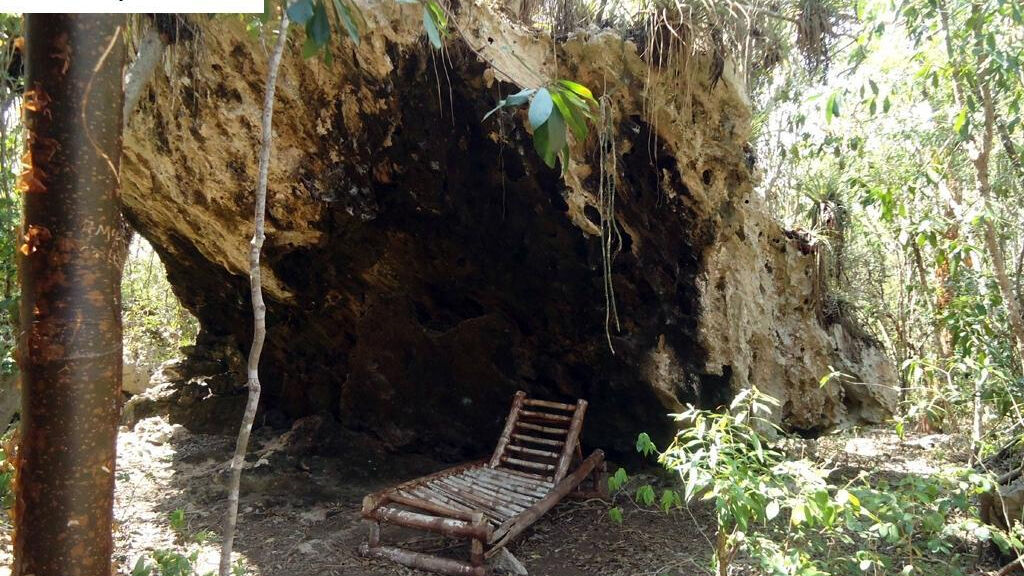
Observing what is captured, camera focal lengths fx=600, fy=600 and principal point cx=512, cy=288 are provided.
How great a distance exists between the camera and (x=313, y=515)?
4.05 m

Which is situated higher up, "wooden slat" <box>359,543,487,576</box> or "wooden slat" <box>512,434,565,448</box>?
"wooden slat" <box>512,434,565,448</box>

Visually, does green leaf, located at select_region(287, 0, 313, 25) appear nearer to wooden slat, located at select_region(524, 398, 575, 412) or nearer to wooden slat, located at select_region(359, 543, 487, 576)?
wooden slat, located at select_region(359, 543, 487, 576)

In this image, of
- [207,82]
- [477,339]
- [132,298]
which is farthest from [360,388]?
[132,298]

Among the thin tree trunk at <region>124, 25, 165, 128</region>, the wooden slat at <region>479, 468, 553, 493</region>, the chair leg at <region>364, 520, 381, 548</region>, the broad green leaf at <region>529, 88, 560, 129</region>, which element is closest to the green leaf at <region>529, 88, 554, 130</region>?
the broad green leaf at <region>529, 88, 560, 129</region>

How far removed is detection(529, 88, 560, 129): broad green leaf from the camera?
4.12 ft

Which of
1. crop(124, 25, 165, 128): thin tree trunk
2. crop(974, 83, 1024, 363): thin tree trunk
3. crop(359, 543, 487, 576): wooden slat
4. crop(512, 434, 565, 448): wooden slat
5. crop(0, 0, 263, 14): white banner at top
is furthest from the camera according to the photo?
crop(512, 434, 565, 448): wooden slat

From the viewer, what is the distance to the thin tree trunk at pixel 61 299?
102 cm

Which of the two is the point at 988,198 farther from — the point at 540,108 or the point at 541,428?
the point at 541,428

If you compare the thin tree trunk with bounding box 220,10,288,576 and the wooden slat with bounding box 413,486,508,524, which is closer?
the thin tree trunk with bounding box 220,10,288,576

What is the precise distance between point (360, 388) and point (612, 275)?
250 cm

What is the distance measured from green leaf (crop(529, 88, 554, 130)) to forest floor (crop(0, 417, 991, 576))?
6.80 ft

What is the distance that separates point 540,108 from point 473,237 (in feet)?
10.6

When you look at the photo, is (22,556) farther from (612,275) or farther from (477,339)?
(477,339)

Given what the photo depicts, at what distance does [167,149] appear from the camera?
372cm
